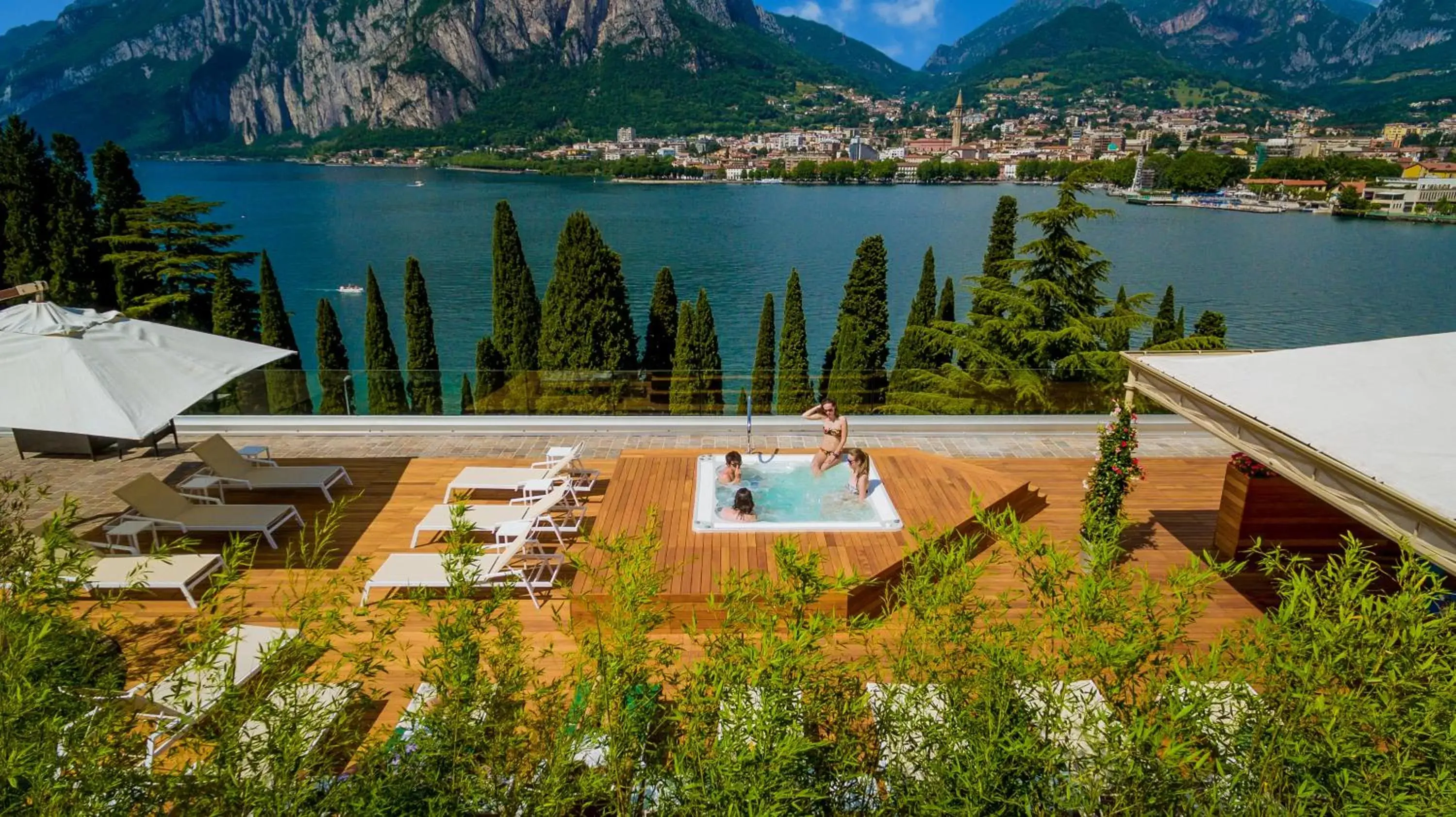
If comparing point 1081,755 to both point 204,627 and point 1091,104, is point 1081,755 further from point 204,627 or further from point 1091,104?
point 1091,104

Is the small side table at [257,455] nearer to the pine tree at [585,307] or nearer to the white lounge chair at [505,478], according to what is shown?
the white lounge chair at [505,478]

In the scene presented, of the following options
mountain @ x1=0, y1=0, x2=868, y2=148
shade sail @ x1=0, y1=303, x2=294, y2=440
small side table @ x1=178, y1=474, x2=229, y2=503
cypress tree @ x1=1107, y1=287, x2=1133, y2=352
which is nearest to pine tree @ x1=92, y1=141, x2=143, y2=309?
small side table @ x1=178, y1=474, x2=229, y2=503

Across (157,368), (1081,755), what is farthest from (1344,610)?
(157,368)

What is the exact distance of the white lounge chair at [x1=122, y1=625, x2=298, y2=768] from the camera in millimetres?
2801

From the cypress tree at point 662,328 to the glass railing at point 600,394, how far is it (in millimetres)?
11184

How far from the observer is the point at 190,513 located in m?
7.02

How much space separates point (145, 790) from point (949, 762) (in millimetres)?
2877

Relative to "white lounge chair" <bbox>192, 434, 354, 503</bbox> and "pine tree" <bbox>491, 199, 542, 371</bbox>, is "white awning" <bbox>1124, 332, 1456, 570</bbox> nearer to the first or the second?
"white lounge chair" <bbox>192, 434, 354, 503</bbox>

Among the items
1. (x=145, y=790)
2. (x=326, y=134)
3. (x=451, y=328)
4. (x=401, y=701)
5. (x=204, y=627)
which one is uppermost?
(x=326, y=134)

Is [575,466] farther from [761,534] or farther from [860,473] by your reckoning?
[860,473]

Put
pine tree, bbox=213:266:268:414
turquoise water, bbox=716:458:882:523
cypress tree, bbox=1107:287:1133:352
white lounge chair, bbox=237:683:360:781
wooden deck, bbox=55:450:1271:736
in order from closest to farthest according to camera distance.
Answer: white lounge chair, bbox=237:683:360:781, wooden deck, bbox=55:450:1271:736, turquoise water, bbox=716:458:882:523, cypress tree, bbox=1107:287:1133:352, pine tree, bbox=213:266:268:414

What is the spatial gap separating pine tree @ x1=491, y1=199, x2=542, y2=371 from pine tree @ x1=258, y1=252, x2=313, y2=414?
5.43m

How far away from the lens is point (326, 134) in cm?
17312

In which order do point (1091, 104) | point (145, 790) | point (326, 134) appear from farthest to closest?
1. point (1091, 104)
2. point (326, 134)
3. point (145, 790)
